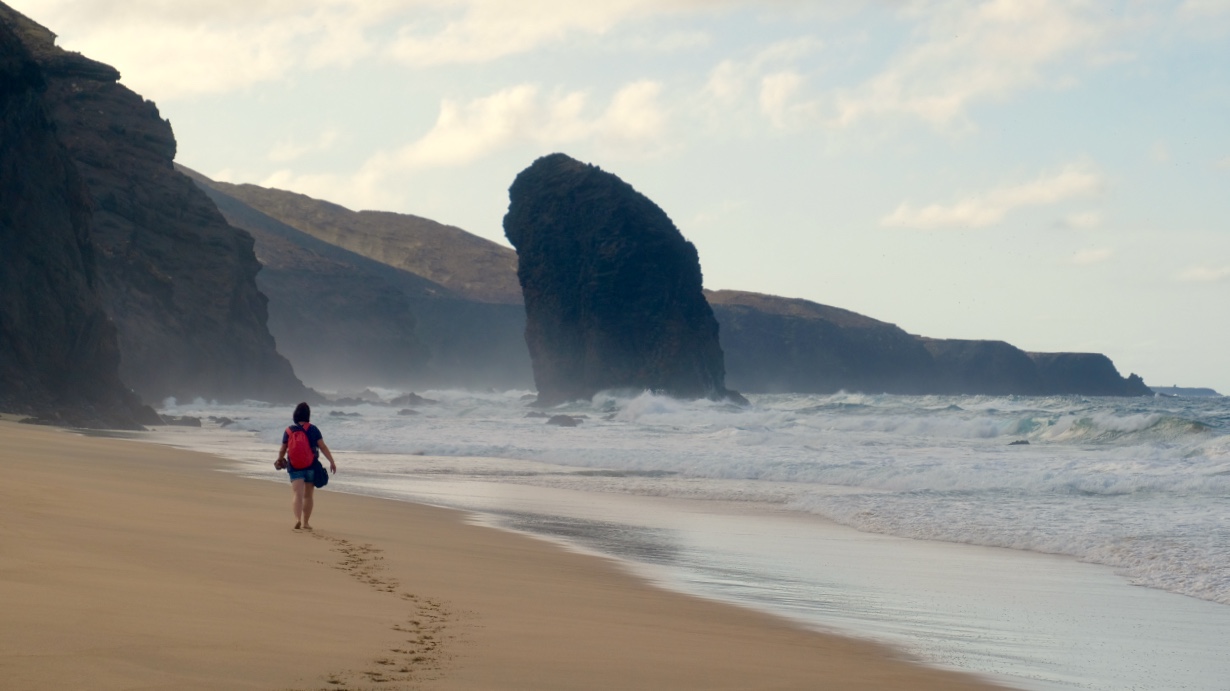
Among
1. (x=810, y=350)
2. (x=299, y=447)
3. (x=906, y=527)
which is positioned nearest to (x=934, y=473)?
(x=906, y=527)

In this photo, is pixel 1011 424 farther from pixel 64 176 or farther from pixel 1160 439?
pixel 64 176

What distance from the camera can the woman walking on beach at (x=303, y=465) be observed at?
38.0ft

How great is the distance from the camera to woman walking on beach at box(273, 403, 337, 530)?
11594 millimetres

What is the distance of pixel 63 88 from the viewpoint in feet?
183

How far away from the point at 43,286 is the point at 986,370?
170318 millimetres

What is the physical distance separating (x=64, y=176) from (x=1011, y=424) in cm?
3471

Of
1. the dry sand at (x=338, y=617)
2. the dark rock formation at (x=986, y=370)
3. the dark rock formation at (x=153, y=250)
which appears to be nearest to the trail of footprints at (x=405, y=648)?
the dry sand at (x=338, y=617)

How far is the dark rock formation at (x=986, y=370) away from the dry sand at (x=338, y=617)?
181363 millimetres

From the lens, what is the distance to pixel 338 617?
6.27 meters

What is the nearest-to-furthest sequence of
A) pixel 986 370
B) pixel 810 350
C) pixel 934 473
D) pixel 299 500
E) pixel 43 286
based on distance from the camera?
pixel 299 500
pixel 934 473
pixel 43 286
pixel 810 350
pixel 986 370

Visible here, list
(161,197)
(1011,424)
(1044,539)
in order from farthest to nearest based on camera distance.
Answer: (161,197) → (1011,424) → (1044,539)

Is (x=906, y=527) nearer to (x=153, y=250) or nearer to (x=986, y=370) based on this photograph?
(x=153, y=250)

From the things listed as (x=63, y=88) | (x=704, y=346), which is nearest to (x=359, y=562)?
(x=63, y=88)

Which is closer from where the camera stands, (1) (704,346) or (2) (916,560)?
(2) (916,560)
